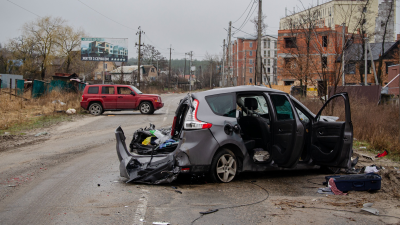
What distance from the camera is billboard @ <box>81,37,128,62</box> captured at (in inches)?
1734

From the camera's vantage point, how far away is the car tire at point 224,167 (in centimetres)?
611

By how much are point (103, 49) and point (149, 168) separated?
40775mm

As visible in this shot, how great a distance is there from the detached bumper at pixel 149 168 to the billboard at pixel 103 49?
40.0 m

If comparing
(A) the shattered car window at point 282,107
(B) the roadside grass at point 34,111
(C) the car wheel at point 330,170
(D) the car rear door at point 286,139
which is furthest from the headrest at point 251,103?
(B) the roadside grass at point 34,111

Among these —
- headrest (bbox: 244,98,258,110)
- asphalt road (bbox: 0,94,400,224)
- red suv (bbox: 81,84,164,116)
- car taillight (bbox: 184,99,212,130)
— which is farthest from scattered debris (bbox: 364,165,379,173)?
red suv (bbox: 81,84,164,116)

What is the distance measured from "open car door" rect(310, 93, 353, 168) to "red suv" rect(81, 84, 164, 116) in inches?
659

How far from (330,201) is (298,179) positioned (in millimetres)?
1471

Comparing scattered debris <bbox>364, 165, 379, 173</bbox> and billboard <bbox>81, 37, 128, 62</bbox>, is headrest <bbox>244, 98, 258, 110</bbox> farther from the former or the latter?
billboard <bbox>81, 37, 128, 62</bbox>

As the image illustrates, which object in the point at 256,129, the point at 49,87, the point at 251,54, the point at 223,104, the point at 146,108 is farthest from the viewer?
the point at 251,54

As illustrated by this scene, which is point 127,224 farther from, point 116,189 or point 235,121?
point 235,121

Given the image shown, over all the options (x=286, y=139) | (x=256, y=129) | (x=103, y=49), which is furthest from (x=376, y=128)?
(x=103, y=49)

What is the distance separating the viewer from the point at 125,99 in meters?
22.5

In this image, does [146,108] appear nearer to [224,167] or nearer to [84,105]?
[84,105]

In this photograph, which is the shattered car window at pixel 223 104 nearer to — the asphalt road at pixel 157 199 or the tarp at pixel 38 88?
the asphalt road at pixel 157 199
